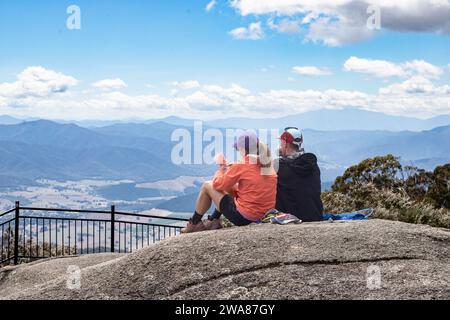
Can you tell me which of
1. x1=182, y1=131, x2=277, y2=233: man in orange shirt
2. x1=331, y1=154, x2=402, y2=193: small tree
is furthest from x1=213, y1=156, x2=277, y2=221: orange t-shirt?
x1=331, y1=154, x2=402, y2=193: small tree

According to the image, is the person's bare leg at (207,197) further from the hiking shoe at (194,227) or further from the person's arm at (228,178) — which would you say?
the hiking shoe at (194,227)

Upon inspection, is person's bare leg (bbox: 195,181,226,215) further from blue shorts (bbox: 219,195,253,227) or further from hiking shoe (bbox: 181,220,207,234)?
hiking shoe (bbox: 181,220,207,234)

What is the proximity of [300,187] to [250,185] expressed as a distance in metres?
0.86

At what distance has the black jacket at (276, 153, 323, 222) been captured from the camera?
328 inches

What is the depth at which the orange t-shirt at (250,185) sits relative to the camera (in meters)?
8.02

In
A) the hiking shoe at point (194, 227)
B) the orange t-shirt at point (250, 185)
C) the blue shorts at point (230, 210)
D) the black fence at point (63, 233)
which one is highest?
the orange t-shirt at point (250, 185)

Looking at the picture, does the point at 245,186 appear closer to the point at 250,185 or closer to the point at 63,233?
the point at 250,185

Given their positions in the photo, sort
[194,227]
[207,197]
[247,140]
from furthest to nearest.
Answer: [194,227], [207,197], [247,140]

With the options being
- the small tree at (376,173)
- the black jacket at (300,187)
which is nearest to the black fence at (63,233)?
the black jacket at (300,187)

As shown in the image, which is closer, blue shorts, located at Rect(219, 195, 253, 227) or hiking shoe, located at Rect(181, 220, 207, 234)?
blue shorts, located at Rect(219, 195, 253, 227)

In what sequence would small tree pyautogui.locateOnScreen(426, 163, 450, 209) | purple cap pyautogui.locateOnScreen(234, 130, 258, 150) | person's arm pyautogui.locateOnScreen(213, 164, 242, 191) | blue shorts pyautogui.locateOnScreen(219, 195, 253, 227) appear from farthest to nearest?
small tree pyautogui.locateOnScreen(426, 163, 450, 209), blue shorts pyautogui.locateOnScreen(219, 195, 253, 227), person's arm pyautogui.locateOnScreen(213, 164, 242, 191), purple cap pyautogui.locateOnScreen(234, 130, 258, 150)

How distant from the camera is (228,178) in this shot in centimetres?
802

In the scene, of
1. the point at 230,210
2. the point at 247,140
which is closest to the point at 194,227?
the point at 230,210

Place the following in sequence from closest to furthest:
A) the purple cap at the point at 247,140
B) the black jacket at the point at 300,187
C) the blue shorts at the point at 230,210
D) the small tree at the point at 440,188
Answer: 1. the purple cap at the point at 247,140
2. the blue shorts at the point at 230,210
3. the black jacket at the point at 300,187
4. the small tree at the point at 440,188
